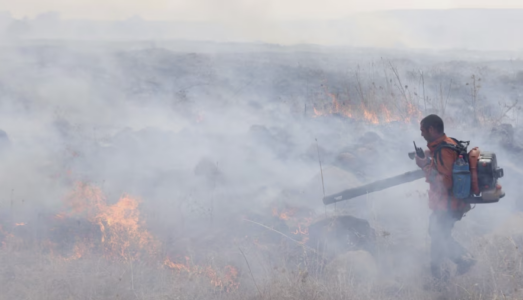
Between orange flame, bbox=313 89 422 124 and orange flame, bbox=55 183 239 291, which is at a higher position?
orange flame, bbox=313 89 422 124

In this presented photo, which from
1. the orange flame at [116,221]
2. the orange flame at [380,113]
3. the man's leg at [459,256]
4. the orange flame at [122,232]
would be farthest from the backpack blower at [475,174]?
the orange flame at [380,113]

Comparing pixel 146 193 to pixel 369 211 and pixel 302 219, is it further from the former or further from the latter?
pixel 369 211

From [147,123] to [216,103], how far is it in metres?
2.00

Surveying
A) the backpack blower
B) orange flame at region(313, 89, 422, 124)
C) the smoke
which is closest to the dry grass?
the smoke

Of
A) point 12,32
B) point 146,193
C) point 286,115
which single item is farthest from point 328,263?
point 12,32

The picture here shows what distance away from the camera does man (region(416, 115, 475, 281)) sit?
3912 millimetres

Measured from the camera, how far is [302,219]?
568 centimetres

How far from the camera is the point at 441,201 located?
400 cm

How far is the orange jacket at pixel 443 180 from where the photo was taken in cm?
388

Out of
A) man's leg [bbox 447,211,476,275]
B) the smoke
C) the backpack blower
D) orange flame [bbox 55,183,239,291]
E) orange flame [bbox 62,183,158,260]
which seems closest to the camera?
the backpack blower

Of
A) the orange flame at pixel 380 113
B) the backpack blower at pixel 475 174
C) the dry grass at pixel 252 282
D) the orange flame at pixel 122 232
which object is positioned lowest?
the dry grass at pixel 252 282

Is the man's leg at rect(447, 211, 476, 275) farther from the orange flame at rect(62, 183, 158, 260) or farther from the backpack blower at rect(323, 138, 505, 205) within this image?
the orange flame at rect(62, 183, 158, 260)

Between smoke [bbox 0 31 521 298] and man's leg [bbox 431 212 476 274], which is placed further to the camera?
smoke [bbox 0 31 521 298]

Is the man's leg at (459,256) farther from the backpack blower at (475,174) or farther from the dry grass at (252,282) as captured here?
the backpack blower at (475,174)
